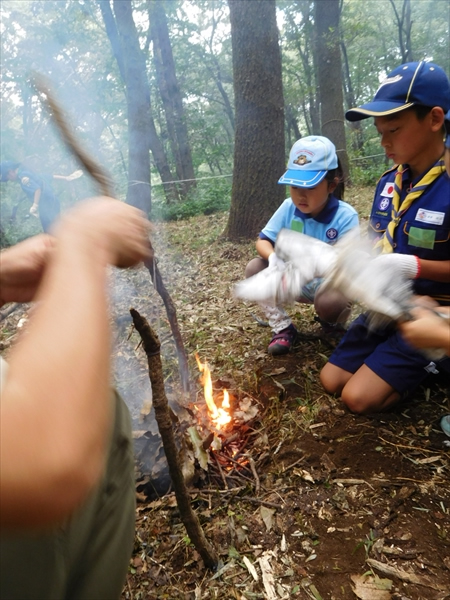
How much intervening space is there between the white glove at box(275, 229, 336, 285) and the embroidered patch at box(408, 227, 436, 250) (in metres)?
0.48

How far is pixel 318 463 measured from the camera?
81.9 inches

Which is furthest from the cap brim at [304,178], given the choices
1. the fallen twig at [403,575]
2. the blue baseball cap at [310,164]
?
the fallen twig at [403,575]

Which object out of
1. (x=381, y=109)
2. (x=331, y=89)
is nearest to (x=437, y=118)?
(x=381, y=109)

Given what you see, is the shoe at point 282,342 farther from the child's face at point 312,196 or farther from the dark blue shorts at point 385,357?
the child's face at point 312,196

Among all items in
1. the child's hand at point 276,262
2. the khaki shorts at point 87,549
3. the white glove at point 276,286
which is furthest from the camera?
A: the child's hand at point 276,262

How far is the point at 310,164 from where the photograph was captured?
110 inches

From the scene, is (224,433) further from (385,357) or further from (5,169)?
(5,169)

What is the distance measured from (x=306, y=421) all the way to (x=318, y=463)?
0.32 metres

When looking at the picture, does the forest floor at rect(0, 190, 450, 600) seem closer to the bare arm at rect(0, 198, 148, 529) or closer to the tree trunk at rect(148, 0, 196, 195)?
the bare arm at rect(0, 198, 148, 529)

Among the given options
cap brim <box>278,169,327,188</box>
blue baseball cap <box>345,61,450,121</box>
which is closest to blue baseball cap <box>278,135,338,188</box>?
cap brim <box>278,169,327,188</box>

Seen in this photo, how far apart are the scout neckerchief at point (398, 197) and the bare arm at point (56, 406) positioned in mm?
2176

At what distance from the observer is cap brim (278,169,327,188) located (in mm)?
2736

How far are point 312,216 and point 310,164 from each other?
44 centimetres

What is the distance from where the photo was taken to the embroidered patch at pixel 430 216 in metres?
2.20
